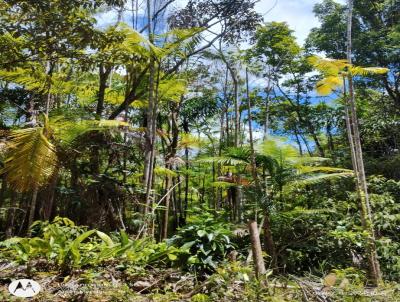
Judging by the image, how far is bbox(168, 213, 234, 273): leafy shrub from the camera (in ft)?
11.7

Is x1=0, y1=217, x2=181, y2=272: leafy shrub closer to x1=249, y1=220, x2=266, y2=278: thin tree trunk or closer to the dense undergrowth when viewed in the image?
the dense undergrowth

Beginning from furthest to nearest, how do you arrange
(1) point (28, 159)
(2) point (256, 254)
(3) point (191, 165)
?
(3) point (191, 165) < (1) point (28, 159) < (2) point (256, 254)

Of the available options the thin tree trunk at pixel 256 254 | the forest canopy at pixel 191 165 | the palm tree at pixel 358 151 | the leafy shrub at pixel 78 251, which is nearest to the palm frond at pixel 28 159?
the forest canopy at pixel 191 165

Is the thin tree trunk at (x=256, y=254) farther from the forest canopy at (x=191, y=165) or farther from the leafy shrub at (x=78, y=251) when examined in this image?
the leafy shrub at (x=78, y=251)

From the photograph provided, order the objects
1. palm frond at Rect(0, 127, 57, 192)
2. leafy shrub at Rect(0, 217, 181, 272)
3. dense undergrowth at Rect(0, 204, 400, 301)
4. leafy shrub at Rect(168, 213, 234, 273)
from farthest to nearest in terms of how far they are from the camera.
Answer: palm frond at Rect(0, 127, 57, 192)
leafy shrub at Rect(168, 213, 234, 273)
leafy shrub at Rect(0, 217, 181, 272)
dense undergrowth at Rect(0, 204, 400, 301)

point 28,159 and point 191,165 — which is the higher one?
point 191,165

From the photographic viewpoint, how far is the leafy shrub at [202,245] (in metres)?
3.58

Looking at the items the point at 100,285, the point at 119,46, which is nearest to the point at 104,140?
the point at 119,46

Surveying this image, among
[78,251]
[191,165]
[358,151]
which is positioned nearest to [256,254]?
[78,251]

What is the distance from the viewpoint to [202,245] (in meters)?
3.67

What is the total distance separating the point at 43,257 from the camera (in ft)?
11.6

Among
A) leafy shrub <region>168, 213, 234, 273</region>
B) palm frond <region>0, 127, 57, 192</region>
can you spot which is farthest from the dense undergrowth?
palm frond <region>0, 127, 57, 192</region>

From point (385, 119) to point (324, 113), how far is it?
226cm

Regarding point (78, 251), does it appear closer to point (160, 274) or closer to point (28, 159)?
point (160, 274)
